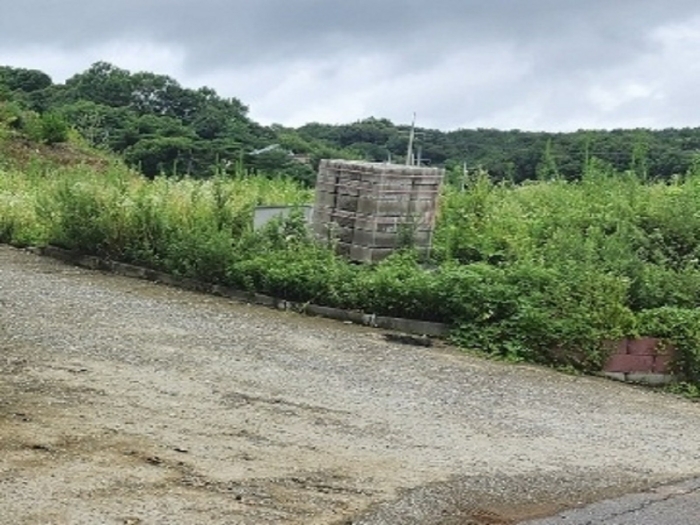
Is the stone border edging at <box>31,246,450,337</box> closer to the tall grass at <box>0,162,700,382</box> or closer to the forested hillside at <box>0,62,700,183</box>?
the tall grass at <box>0,162,700,382</box>

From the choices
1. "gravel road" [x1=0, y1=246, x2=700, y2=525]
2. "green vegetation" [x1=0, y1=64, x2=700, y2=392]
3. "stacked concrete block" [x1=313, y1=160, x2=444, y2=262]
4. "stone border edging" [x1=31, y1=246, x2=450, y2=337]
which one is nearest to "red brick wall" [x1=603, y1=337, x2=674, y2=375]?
"green vegetation" [x1=0, y1=64, x2=700, y2=392]

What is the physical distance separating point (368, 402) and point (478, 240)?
4.78 m

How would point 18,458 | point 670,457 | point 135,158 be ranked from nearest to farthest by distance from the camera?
point 18,458
point 670,457
point 135,158

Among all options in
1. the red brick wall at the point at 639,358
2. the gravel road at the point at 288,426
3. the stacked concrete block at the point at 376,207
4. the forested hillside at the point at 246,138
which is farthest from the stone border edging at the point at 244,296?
the forested hillside at the point at 246,138

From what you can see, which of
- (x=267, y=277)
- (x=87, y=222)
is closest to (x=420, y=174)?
(x=267, y=277)

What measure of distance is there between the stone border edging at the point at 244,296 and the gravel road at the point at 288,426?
235 millimetres

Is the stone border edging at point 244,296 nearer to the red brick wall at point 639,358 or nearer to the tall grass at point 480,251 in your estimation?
the tall grass at point 480,251

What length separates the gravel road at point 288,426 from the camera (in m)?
4.80

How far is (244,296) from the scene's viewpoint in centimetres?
1073

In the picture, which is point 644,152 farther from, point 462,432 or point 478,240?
point 462,432

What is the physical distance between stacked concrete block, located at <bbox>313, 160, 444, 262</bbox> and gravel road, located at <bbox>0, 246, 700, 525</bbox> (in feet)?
6.07

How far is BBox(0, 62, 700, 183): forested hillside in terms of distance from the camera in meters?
16.2

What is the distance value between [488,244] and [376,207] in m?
1.22

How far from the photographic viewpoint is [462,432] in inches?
255
